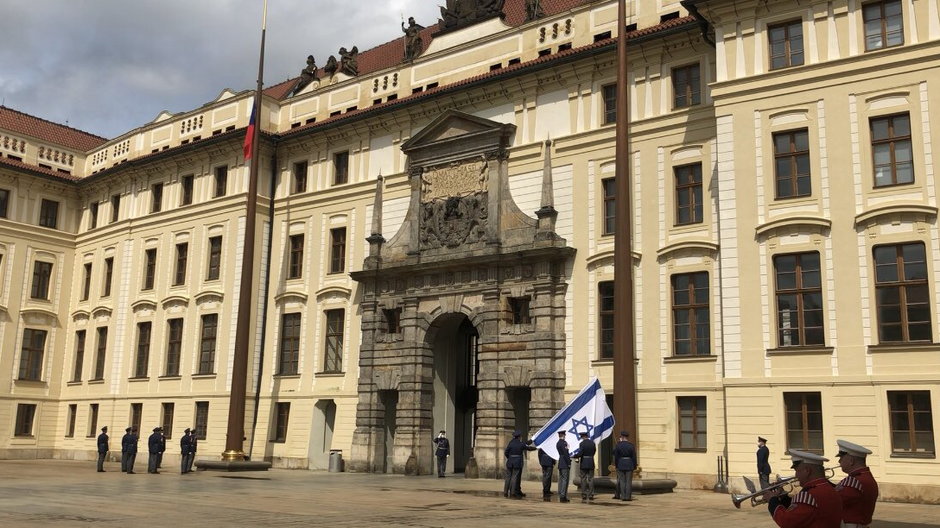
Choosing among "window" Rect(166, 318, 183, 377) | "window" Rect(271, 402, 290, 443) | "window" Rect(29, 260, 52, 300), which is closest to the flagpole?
"window" Rect(271, 402, 290, 443)

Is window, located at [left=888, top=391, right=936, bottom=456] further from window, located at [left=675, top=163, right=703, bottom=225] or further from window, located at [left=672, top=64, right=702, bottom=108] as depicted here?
window, located at [left=672, top=64, right=702, bottom=108]

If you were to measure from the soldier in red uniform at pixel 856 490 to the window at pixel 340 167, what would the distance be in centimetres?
3311

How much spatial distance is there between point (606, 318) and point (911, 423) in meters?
10.0

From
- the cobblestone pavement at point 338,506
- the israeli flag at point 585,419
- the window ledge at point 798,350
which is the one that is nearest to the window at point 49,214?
the cobblestone pavement at point 338,506

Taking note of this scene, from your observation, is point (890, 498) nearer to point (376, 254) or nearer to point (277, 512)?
point (277, 512)

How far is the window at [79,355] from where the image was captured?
4762cm

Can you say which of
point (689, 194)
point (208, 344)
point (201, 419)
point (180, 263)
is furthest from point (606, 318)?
point (180, 263)

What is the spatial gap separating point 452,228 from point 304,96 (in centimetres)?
1206

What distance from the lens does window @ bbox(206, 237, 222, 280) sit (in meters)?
42.0

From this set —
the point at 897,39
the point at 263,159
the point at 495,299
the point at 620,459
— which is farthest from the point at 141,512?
the point at 263,159

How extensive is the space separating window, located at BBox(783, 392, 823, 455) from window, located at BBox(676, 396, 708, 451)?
3.08 meters

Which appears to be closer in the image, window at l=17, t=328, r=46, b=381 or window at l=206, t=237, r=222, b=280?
window at l=206, t=237, r=222, b=280

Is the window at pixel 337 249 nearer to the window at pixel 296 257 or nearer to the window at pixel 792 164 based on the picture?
the window at pixel 296 257

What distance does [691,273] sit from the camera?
94.7ft
